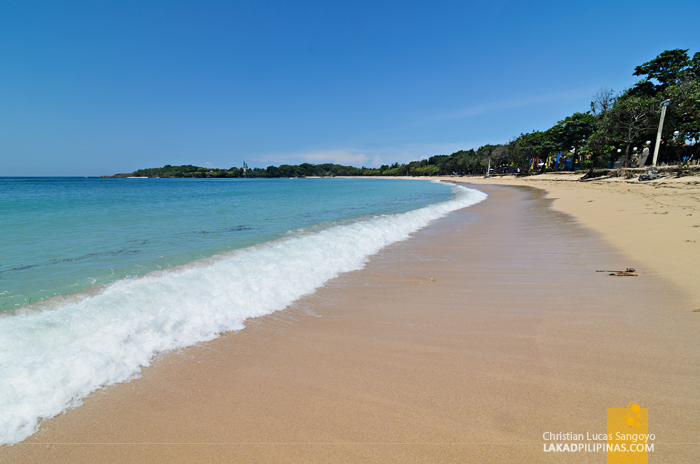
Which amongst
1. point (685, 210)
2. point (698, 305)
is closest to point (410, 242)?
point (698, 305)

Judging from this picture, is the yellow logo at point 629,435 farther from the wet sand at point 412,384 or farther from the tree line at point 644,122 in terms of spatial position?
the tree line at point 644,122

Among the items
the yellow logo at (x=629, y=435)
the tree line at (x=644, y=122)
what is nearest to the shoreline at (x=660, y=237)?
the yellow logo at (x=629, y=435)

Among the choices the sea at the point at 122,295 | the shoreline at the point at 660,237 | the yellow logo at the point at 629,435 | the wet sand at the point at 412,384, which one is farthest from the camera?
the shoreline at the point at 660,237

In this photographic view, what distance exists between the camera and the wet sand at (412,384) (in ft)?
5.69

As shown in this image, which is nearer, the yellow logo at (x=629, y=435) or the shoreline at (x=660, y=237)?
the yellow logo at (x=629, y=435)

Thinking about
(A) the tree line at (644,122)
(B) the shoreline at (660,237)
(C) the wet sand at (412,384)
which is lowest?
(C) the wet sand at (412,384)

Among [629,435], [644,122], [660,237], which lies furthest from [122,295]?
[644,122]

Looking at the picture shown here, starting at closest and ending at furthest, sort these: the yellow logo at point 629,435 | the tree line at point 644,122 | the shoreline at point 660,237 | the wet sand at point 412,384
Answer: the yellow logo at point 629,435 → the wet sand at point 412,384 → the shoreline at point 660,237 → the tree line at point 644,122

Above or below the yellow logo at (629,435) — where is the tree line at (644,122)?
above

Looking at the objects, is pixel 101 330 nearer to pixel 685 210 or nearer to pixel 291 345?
pixel 291 345

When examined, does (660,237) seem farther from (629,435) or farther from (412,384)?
(412,384)

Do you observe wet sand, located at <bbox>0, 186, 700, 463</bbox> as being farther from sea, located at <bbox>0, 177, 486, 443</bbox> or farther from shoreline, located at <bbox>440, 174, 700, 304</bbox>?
shoreline, located at <bbox>440, 174, 700, 304</bbox>

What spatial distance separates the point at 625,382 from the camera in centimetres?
215

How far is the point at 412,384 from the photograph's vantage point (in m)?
2.26
